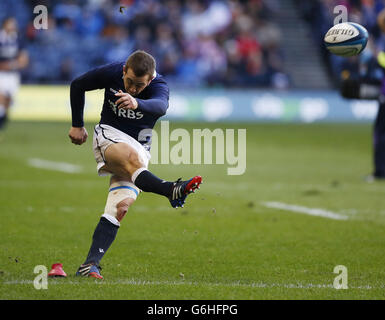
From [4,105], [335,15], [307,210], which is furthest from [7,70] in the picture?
[335,15]

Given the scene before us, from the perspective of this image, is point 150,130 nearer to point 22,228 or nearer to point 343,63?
point 22,228

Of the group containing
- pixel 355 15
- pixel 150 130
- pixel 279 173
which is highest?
pixel 355 15

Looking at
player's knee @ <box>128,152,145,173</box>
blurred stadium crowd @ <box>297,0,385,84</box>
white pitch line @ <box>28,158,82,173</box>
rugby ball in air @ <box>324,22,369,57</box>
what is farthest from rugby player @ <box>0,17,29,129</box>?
player's knee @ <box>128,152,145,173</box>

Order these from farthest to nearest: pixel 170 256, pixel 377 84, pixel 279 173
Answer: pixel 279 173
pixel 377 84
pixel 170 256

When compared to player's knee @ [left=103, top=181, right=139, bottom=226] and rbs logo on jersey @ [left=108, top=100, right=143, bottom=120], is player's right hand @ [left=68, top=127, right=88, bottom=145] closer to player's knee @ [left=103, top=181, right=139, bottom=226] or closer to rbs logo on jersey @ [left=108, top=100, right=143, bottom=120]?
rbs logo on jersey @ [left=108, top=100, right=143, bottom=120]

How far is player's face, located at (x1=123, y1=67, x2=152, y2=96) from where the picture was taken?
19.2 feet

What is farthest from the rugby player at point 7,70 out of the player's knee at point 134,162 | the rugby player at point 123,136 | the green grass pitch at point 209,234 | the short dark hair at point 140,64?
the short dark hair at point 140,64

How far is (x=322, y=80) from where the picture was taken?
28.2 metres

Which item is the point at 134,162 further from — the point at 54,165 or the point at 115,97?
the point at 54,165

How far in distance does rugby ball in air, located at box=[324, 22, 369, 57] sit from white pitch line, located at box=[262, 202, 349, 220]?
2.43 m

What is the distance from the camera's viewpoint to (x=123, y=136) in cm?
624

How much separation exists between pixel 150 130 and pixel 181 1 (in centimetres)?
2166

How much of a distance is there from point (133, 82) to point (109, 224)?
43.9 inches
